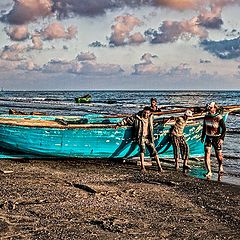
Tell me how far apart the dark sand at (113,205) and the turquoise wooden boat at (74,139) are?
1.23 m

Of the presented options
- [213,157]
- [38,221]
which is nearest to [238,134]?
[213,157]

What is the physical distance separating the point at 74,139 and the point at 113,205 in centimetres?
541

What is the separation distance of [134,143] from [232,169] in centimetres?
316

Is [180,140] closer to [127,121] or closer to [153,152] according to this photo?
[153,152]

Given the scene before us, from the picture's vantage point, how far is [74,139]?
42.2ft

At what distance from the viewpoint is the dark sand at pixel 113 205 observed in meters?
6.28

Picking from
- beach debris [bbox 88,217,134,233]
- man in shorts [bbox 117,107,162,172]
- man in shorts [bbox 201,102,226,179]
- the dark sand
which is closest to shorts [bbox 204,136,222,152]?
man in shorts [bbox 201,102,226,179]

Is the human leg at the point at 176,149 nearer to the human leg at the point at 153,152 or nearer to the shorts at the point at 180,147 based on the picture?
the shorts at the point at 180,147

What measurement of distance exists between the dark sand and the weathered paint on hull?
122cm

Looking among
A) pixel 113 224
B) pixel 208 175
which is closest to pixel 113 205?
pixel 113 224

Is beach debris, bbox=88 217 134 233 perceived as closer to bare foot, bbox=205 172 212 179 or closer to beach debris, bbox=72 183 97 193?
beach debris, bbox=72 183 97 193

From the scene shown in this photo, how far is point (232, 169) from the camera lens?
1299 cm

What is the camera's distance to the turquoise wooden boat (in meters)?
12.5

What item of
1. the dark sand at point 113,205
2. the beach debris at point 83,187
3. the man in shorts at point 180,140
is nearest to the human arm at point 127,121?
the man in shorts at point 180,140
